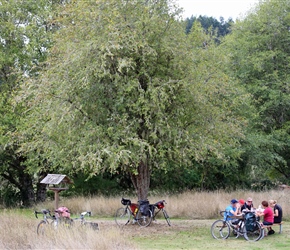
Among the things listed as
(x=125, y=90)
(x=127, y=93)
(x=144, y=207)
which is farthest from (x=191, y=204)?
(x=125, y=90)

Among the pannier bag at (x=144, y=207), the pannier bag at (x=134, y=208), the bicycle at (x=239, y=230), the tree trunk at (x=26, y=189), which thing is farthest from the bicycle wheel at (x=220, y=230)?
the tree trunk at (x=26, y=189)

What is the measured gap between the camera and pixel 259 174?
3178 centimetres

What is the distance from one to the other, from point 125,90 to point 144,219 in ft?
14.2

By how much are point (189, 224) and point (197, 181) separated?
1164cm

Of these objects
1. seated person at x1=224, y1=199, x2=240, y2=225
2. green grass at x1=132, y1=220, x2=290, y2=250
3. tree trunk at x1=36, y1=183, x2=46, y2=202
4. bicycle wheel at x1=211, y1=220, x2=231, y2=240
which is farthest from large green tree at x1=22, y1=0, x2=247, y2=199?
tree trunk at x1=36, y1=183, x2=46, y2=202

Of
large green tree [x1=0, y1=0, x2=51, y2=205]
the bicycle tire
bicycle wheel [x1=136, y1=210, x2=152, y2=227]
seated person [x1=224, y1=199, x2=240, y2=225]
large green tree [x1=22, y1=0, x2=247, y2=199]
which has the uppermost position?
large green tree [x1=0, y1=0, x2=51, y2=205]

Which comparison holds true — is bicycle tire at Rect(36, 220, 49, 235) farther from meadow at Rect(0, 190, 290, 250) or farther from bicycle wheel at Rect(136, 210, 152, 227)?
bicycle wheel at Rect(136, 210, 152, 227)

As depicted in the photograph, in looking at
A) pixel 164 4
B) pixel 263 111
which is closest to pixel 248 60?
pixel 263 111

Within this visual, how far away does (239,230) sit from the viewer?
509 inches

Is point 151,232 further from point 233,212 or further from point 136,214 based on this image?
point 233,212

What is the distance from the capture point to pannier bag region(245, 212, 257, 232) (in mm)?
12688

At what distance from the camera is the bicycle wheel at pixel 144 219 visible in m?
15.2

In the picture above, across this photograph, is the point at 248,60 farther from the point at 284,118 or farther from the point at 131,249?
the point at 131,249

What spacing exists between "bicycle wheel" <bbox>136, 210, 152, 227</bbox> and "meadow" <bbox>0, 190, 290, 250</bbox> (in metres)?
0.19
